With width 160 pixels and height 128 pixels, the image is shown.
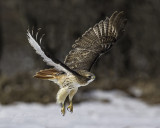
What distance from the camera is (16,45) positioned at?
443 inches

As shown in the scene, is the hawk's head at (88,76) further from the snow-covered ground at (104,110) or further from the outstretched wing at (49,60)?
the snow-covered ground at (104,110)

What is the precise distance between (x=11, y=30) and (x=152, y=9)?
4374mm

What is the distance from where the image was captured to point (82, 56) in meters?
4.74

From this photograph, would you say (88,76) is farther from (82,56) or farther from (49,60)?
(82,56)

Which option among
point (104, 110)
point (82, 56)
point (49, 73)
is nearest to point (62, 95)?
point (49, 73)

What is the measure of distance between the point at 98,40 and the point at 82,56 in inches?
15.9

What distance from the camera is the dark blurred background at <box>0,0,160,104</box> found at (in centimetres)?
1110

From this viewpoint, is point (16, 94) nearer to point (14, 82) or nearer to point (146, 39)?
point (14, 82)

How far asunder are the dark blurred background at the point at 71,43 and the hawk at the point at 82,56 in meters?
5.73

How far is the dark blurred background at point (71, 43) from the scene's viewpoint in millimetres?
11102

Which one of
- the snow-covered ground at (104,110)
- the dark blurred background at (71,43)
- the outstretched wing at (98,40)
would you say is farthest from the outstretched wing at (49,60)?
the dark blurred background at (71,43)

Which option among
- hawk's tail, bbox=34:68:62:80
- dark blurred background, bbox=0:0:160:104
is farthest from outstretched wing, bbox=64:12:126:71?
dark blurred background, bbox=0:0:160:104

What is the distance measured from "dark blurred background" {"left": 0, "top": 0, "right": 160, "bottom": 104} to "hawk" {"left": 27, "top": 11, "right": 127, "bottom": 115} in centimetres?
573

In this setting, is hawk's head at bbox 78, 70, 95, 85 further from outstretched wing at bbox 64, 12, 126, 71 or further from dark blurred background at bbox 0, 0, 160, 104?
→ dark blurred background at bbox 0, 0, 160, 104
